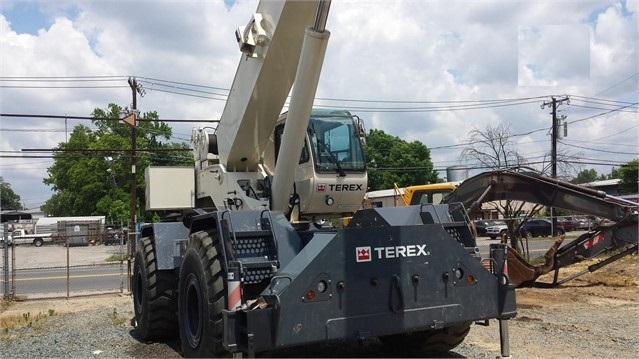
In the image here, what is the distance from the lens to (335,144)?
7840mm

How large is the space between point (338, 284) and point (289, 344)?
0.65m

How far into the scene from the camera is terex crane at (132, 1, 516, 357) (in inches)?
199

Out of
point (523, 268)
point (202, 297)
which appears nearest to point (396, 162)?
point (523, 268)

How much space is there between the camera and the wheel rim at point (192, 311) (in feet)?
19.7

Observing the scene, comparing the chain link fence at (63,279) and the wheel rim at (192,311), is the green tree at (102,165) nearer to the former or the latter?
the chain link fence at (63,279)

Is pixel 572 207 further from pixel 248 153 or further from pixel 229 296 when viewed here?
pixel 229 296

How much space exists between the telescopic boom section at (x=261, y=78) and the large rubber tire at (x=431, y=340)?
3188mm

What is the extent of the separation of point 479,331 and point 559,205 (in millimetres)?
4171

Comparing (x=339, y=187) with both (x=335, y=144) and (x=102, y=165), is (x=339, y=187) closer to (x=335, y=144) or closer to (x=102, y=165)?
(x=335, y=144)

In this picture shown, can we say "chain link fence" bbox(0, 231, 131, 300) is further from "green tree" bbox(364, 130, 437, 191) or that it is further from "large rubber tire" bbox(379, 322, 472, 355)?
"green tree" bbox(364, 130, 437, 191)

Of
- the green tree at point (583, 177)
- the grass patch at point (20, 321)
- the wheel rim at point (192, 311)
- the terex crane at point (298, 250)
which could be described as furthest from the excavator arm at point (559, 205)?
the green tree at point (583, 177)

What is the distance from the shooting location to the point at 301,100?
248 inches

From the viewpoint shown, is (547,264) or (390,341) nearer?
(390,341)

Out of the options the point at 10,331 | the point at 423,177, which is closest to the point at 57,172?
the point at 423,177
